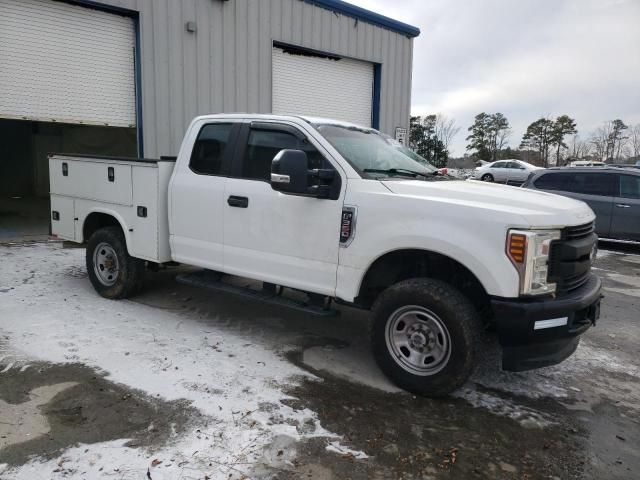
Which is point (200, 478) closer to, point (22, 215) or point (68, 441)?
point (68, 441)

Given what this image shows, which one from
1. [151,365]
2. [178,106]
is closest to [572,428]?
[151,365]

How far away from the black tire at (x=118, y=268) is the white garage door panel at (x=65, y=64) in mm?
4241

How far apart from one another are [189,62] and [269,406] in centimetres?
847

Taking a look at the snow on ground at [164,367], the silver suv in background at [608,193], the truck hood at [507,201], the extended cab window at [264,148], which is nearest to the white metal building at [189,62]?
the snow on ground at [164,367]

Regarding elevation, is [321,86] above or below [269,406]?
above

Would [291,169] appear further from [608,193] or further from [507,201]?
[608,193]

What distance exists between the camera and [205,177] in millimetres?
5105

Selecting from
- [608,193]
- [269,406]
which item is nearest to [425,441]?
[269,406]

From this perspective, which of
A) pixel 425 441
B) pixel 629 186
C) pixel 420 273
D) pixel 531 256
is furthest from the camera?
pixel 629 186

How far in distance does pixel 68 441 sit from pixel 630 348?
195 inches

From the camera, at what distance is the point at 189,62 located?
10.3m

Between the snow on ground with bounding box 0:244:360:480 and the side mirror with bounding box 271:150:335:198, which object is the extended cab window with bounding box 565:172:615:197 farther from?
the snow on ground with bounding box 0:244:360:480

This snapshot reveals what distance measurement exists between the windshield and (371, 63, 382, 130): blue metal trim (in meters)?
9.51

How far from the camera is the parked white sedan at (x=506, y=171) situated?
29.3 m
